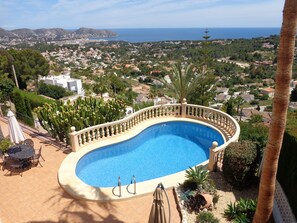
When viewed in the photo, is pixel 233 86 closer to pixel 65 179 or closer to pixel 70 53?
pixel 65 179

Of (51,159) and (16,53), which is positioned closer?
(51,159)

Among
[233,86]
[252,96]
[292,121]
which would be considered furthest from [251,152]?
[233,86]

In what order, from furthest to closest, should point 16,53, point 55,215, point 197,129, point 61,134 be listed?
point 16,53 < point 197,129 < point 61,134 < point 55,215

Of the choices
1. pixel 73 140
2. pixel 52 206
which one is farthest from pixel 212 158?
pixel 73 140

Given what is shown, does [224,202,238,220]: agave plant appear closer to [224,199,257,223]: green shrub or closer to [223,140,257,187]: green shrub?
[224,199,257,223]: green shrub

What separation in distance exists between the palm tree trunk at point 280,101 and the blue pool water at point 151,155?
6.00 m

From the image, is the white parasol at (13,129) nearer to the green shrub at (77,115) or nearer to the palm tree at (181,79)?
the green shrub at (77,115)

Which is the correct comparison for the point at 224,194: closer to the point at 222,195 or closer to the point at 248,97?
the point at 222,195

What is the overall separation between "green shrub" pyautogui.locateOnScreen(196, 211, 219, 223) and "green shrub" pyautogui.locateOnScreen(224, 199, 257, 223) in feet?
1.77

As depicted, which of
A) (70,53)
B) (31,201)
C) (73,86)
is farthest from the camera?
(70,53)

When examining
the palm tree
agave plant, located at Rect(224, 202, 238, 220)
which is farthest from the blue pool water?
agave plant, located at Rect(224, 202, 238, 220)

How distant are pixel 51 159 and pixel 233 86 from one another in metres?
88.4

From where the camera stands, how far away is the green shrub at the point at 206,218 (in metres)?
6.99

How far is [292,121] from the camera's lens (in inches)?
313
